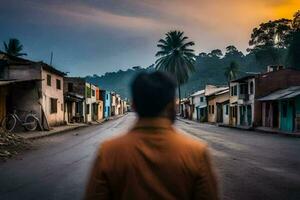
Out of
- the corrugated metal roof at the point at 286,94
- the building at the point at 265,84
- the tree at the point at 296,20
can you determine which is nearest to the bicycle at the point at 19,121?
the corrugated metal roof at the point at 286,94

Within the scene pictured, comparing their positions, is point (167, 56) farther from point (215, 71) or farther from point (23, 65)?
point (215, 71)

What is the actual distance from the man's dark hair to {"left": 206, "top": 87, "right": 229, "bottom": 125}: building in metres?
63.4

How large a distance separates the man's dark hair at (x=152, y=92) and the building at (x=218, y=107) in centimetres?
6341

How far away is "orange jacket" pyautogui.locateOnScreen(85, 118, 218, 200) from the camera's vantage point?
2.61 m

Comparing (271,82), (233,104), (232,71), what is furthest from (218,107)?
(232,71)

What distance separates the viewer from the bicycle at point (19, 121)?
104 feet

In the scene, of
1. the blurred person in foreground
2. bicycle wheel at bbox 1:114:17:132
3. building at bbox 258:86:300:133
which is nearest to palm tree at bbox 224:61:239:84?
building at bbox 258:86:300:133

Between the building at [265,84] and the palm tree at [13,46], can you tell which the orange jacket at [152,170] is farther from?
the palm tree at [13,46]

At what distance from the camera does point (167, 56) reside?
91750 mm

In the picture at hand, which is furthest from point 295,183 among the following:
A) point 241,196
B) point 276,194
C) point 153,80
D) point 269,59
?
point 269,59

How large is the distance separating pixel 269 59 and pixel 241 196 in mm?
100394

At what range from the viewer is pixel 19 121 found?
109ft

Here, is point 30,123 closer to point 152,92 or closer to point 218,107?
point 152,92

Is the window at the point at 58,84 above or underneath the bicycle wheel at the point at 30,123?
above
